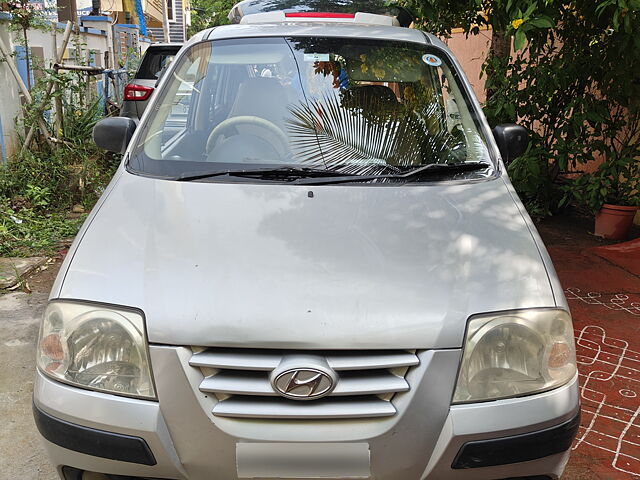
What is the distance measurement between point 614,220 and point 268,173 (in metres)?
4.36

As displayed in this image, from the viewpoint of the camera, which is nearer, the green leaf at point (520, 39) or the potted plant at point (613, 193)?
the green leaf at point (520, 39)

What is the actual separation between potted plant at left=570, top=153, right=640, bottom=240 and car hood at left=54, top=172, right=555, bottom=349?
3730 mm

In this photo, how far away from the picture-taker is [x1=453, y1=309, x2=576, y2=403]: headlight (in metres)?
1.83

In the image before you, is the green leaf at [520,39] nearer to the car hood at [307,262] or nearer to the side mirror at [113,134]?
the car hood at [307,262]

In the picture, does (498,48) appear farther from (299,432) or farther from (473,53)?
(299,432)

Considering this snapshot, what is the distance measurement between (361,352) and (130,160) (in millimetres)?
1439

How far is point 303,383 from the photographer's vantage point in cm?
173

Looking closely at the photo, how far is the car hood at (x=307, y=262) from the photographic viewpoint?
179 cm

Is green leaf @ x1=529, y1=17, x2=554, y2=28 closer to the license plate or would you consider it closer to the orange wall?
the license plate

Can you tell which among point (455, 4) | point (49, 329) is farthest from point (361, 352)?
point (455, 4)

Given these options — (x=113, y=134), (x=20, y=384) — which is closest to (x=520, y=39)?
(x=113, y=134)

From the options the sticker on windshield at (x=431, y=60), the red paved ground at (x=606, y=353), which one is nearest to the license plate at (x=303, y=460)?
the red paved ground at (x=606, y=353)

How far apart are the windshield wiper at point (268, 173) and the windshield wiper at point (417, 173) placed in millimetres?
38

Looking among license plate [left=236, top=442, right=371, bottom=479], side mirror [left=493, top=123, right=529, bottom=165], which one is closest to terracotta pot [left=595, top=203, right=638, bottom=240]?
side mirror [left=493, top=123, right=529, bottom=165]
